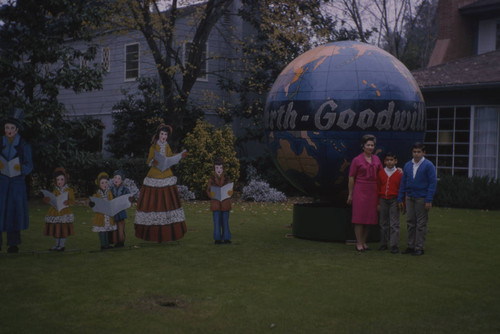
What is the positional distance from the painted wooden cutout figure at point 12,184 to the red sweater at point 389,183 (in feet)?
17.5

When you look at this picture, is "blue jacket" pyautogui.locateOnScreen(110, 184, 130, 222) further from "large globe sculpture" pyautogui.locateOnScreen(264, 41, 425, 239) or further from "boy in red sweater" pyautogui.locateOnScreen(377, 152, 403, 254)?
"boy in red sweater" pyautogui.locateOnScreen(377, 152, 403, 254)

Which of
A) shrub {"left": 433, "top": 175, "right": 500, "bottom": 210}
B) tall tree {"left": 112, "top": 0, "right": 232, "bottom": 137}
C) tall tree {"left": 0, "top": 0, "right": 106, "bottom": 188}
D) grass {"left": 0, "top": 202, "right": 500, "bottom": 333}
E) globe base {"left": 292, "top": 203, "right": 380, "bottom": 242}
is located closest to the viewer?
grass {"left": 0, "top": 202, "right": 500, "bottom": 333}

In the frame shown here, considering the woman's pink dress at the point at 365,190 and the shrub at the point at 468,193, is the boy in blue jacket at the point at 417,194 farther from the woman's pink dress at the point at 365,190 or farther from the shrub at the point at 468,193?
the shrub at the point at 468,193

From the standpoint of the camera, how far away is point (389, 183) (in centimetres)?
916

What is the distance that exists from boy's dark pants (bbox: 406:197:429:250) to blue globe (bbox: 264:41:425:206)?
3.39 feet

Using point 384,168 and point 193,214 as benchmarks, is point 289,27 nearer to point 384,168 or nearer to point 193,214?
point 193,214

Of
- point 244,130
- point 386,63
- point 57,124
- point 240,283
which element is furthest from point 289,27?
point 240,283

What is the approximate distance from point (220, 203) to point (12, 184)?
3.11 m

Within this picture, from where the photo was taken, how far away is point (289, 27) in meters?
18.3

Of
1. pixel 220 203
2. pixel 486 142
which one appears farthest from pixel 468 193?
pixel 220 203

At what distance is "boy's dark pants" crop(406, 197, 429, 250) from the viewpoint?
871 centimetres

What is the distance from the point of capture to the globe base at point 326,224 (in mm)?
9805

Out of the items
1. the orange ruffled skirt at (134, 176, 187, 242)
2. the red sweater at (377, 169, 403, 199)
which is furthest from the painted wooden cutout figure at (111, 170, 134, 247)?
the red sweater at (377, 169, 403, 199)

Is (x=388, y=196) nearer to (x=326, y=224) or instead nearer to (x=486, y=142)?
(x=326, y=224)
